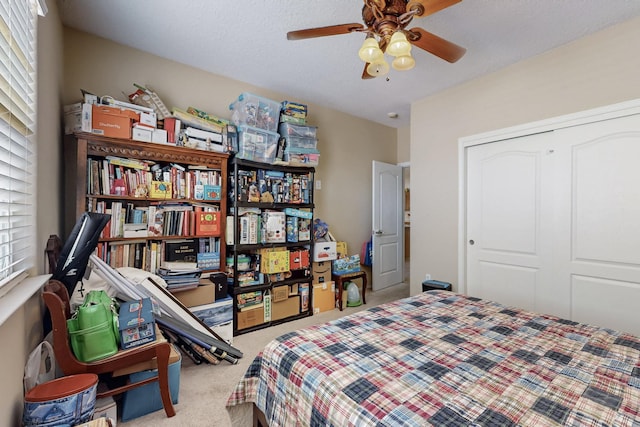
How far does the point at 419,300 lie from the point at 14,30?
241 cm

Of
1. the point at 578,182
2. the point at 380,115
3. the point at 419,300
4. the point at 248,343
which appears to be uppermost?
the point at 380,115

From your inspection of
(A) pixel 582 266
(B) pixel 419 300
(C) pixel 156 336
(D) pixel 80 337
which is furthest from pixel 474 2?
(D) pixel 80 337

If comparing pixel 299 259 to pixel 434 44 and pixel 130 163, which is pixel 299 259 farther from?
pixel 434 44

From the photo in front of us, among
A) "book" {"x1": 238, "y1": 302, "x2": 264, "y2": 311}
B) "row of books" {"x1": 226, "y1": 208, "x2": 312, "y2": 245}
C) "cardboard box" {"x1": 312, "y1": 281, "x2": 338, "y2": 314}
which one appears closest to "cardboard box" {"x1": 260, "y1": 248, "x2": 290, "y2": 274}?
"row of books" {"x1": 226, "y1": 208, "x2": 312, "y2": 245}

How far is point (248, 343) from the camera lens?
108 inches

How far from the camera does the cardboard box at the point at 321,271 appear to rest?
3.57 meters

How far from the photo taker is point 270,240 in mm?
3172

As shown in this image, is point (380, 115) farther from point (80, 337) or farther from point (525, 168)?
point (80, 337)

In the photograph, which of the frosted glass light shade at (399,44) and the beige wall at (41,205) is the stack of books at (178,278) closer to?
the beige wall at (41,205)

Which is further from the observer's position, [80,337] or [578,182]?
[578,182]

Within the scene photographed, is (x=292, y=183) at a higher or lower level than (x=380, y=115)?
lower

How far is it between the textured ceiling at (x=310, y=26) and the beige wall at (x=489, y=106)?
0.36ft

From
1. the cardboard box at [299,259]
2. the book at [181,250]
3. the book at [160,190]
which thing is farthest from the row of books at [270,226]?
the book at [160,190]

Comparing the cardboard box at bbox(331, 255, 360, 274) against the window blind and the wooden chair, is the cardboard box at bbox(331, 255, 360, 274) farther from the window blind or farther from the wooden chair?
the window blind
